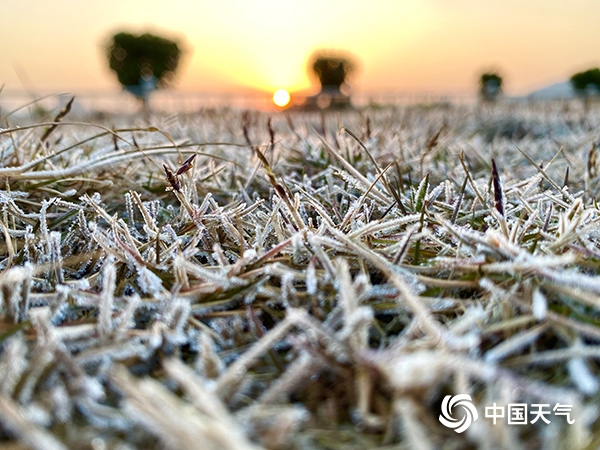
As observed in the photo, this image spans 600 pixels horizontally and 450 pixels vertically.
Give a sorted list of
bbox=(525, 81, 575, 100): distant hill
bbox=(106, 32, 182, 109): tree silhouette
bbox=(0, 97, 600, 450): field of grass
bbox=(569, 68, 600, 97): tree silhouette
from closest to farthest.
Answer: bbox=(0, 97, 600, 450): field of grass → bbox=(525, 81, 575, 100): distant hill → bbox=(106, 32, 182, 109): tree silhouette → bbox=(569, 68, 600, 97): tree silhouette

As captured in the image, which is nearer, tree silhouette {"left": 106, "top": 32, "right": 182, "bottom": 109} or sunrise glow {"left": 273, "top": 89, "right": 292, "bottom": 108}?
sunrise glow {"left": 273, "top": 89, "right": 292, "bottom": 108}

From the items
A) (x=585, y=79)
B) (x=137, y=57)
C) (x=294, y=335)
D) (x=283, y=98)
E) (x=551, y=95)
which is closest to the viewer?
(x=294, y=335)

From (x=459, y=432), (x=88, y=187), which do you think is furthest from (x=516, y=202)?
(x=88, y=187)

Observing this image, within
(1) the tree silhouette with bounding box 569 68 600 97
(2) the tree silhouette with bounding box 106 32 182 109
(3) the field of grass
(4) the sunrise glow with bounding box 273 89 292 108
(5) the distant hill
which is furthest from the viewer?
(1) the tree silhouette with bounding box 569 68 600 97

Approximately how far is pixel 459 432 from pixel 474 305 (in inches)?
4.9

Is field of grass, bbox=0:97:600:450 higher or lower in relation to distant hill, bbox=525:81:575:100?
lower

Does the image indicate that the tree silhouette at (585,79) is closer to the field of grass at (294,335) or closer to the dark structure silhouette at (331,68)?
the dark structure silhouette at (331,68)

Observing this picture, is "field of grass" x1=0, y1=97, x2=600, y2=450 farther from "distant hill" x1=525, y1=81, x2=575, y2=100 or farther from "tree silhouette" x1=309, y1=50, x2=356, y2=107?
"tree silhouette" x1=309, y1=50, x2=356, y2=107

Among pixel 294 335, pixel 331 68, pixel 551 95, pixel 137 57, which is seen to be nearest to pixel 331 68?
pixel 331 68

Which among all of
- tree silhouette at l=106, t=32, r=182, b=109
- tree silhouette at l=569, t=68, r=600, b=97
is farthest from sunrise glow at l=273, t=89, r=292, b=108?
tree silhouette at l=569, t=68, r=600, b=97

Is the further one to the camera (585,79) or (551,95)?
(585,79)

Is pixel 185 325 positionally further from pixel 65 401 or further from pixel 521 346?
pixel 521 346

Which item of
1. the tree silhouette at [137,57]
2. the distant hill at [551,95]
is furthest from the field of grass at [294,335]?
the tree silhouette at [137,57]

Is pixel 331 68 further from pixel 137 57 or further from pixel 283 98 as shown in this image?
pixel 283 98
